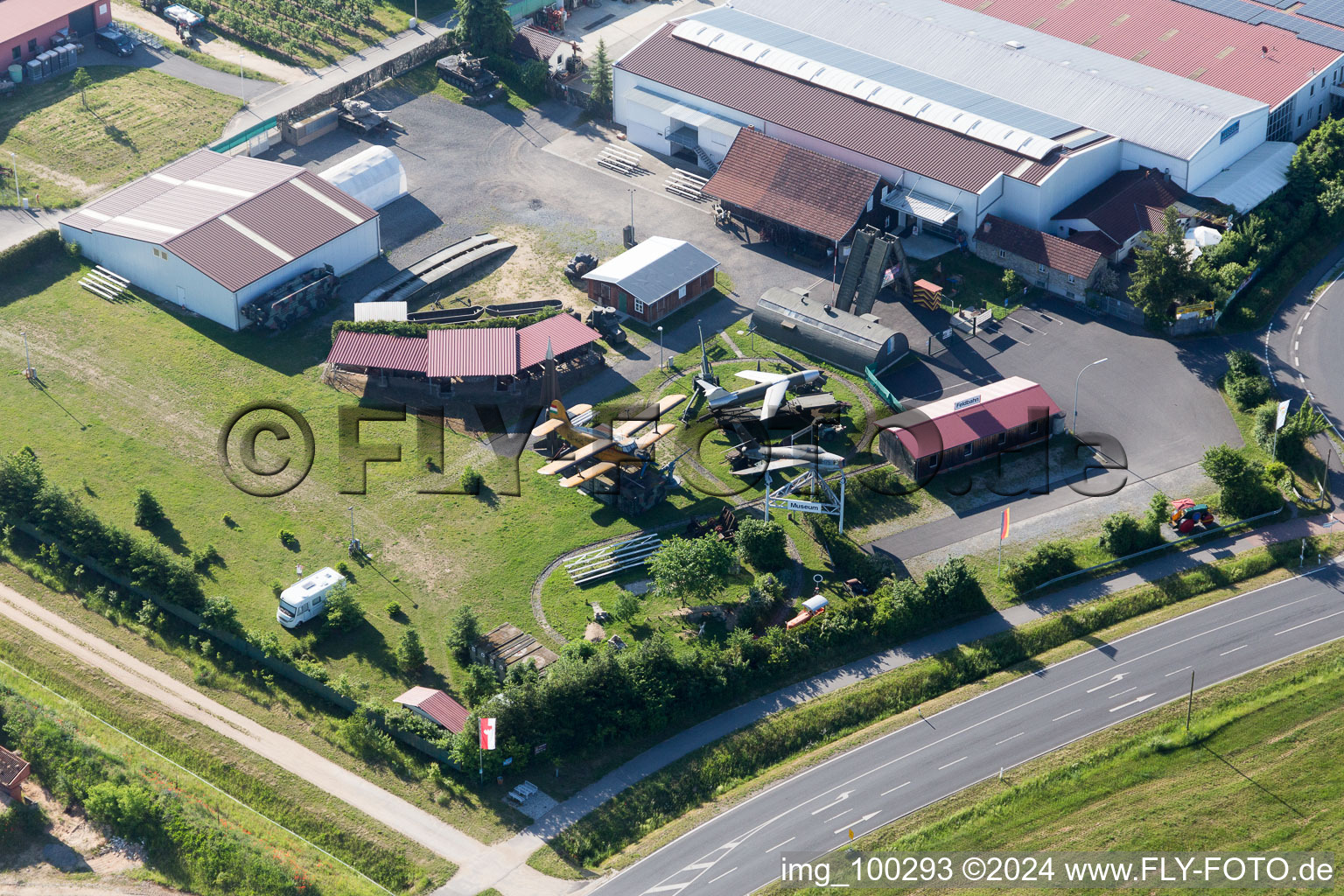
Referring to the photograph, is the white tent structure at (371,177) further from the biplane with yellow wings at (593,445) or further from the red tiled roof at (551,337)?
the biplane with yellow wings at (593,445)

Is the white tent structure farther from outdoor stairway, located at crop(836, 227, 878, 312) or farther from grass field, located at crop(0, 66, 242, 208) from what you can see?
outdoor stairway, located at crop(836, 227, 878, 312)

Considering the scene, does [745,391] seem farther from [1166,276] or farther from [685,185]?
[1166,276]

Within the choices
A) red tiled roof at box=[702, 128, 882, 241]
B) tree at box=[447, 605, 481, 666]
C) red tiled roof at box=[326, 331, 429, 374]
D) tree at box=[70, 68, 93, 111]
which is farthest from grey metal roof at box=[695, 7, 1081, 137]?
tree at box=[447, 605, 481, 666]

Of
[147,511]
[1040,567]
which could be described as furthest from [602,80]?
[1040,567]

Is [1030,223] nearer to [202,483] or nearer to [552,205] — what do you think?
[552,205]

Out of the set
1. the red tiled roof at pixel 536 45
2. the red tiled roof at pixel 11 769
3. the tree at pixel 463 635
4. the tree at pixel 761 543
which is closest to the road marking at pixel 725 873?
the tree at pixel 463 635

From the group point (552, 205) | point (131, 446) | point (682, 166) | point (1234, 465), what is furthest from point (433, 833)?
point (682, 166)
